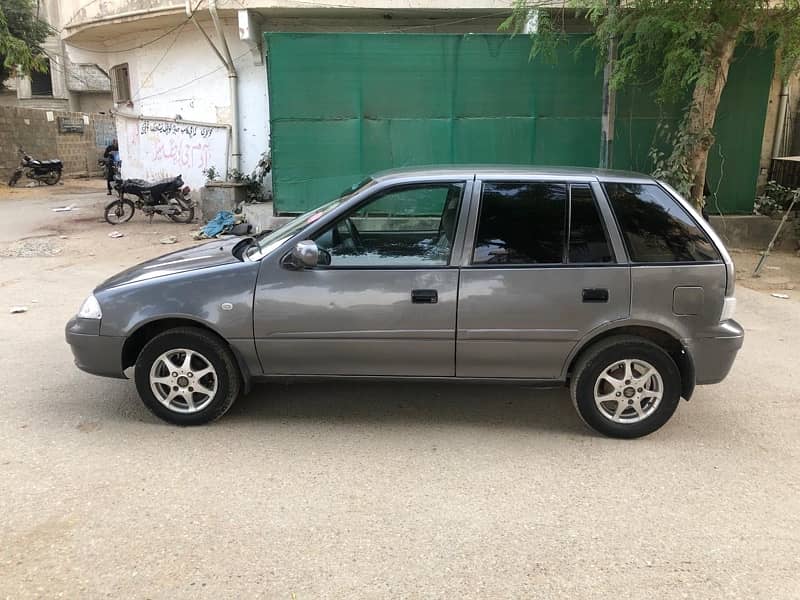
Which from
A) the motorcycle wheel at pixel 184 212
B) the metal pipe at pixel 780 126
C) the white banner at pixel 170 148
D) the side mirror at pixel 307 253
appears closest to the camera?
the side mirror at pixel 307 253

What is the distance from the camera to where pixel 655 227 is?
13.1ft

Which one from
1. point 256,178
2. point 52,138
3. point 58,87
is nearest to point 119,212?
point 256,178

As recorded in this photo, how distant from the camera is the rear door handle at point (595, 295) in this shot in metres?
3.88

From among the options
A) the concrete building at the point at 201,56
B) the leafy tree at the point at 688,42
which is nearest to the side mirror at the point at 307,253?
the leafy tree at the point at 688,42

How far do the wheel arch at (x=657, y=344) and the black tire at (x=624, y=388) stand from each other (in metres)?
0.04

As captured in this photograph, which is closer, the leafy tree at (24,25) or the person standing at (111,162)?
the person standing at (111,162)

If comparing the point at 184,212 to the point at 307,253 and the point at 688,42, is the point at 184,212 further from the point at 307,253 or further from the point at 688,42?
the point at 307,253

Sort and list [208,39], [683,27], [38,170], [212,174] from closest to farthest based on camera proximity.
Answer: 1. [683,27]
2. [208,39]
3. [212,174]
4. [38,170]

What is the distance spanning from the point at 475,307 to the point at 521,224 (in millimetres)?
607

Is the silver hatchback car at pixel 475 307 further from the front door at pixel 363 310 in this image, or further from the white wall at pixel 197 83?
the white wall at pixel 197 83

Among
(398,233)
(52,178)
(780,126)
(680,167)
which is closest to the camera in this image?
(398,233)

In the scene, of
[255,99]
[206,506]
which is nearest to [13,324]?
[206,506]

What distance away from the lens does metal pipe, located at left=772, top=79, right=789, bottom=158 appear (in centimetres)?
1138

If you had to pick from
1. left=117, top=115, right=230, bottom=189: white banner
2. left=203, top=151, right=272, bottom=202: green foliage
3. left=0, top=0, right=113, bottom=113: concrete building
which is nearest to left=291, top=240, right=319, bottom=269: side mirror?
left=203, top=151, right=272, bottom=202: green foliage
